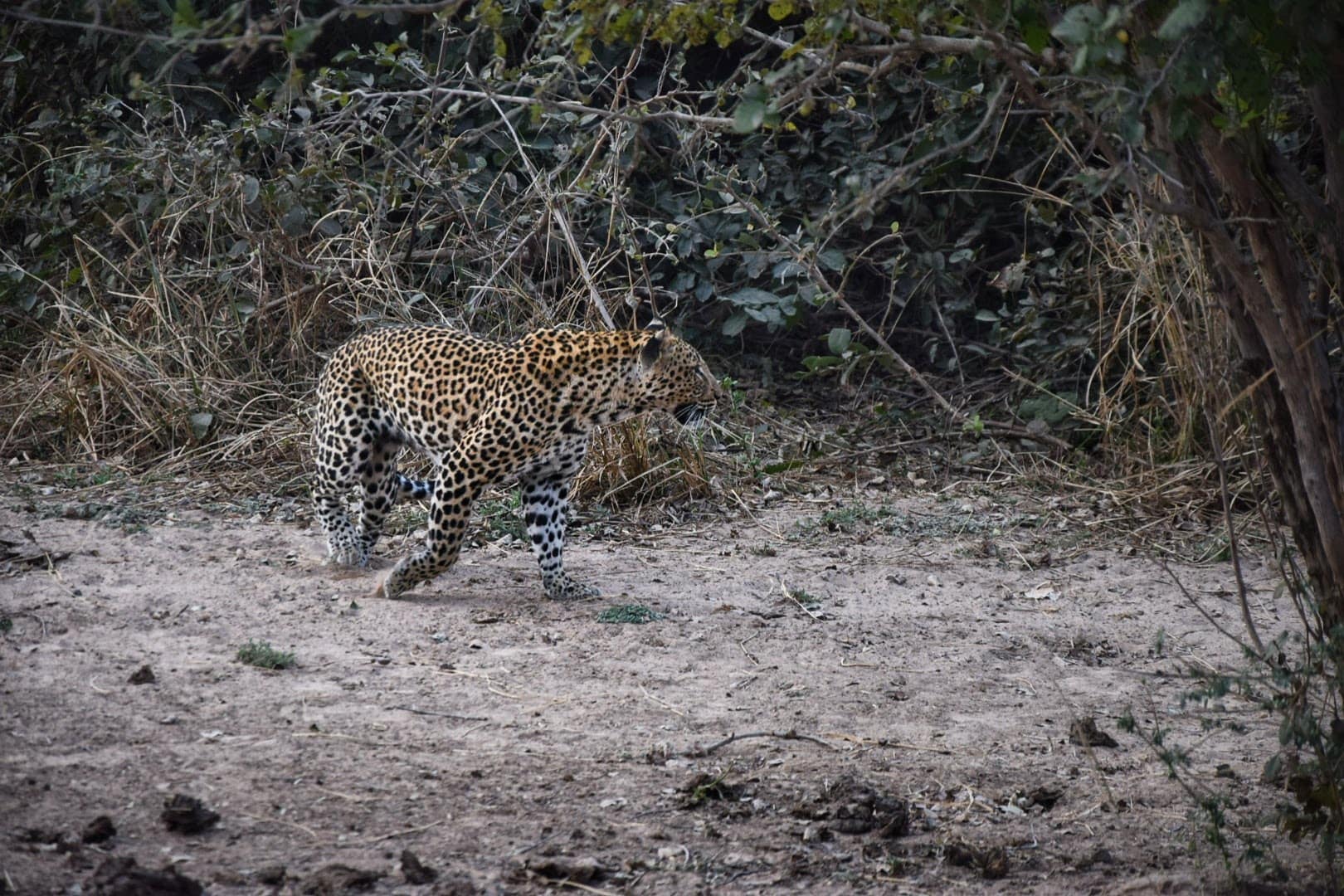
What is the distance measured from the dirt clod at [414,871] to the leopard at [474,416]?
8.97 ft

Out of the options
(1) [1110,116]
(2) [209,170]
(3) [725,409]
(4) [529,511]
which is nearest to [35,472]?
(2) [209,170]

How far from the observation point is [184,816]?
3.87 meters

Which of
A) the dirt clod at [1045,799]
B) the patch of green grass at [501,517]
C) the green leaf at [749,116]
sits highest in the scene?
the green leaf at [749,116]

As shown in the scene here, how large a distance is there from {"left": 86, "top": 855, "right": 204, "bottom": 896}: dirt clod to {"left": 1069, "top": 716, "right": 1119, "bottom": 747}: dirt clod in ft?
9.65

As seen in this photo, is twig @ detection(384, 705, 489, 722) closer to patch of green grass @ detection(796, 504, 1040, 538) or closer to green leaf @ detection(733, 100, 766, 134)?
green leaf @ detection(733, 100, 766, 134)

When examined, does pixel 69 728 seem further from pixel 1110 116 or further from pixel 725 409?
pixel 725 409

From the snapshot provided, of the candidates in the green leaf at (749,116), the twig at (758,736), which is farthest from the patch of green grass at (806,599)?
the green leaf at (749,116)

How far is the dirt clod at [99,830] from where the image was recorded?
12.4 feet

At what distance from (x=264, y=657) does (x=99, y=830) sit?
160 cm

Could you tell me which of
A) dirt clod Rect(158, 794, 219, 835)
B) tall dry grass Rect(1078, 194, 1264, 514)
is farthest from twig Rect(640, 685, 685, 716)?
tall dry grass Rect(1078, 194, 1264, 514)

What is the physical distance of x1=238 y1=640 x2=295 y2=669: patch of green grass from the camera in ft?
17.5

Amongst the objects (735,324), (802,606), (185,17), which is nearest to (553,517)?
(802,606)

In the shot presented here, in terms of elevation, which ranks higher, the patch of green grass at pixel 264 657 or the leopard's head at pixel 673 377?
the leopard's head at pixel 673 377

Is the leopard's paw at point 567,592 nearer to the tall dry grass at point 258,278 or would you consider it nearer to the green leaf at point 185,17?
the tall dry grass at point 258,278
